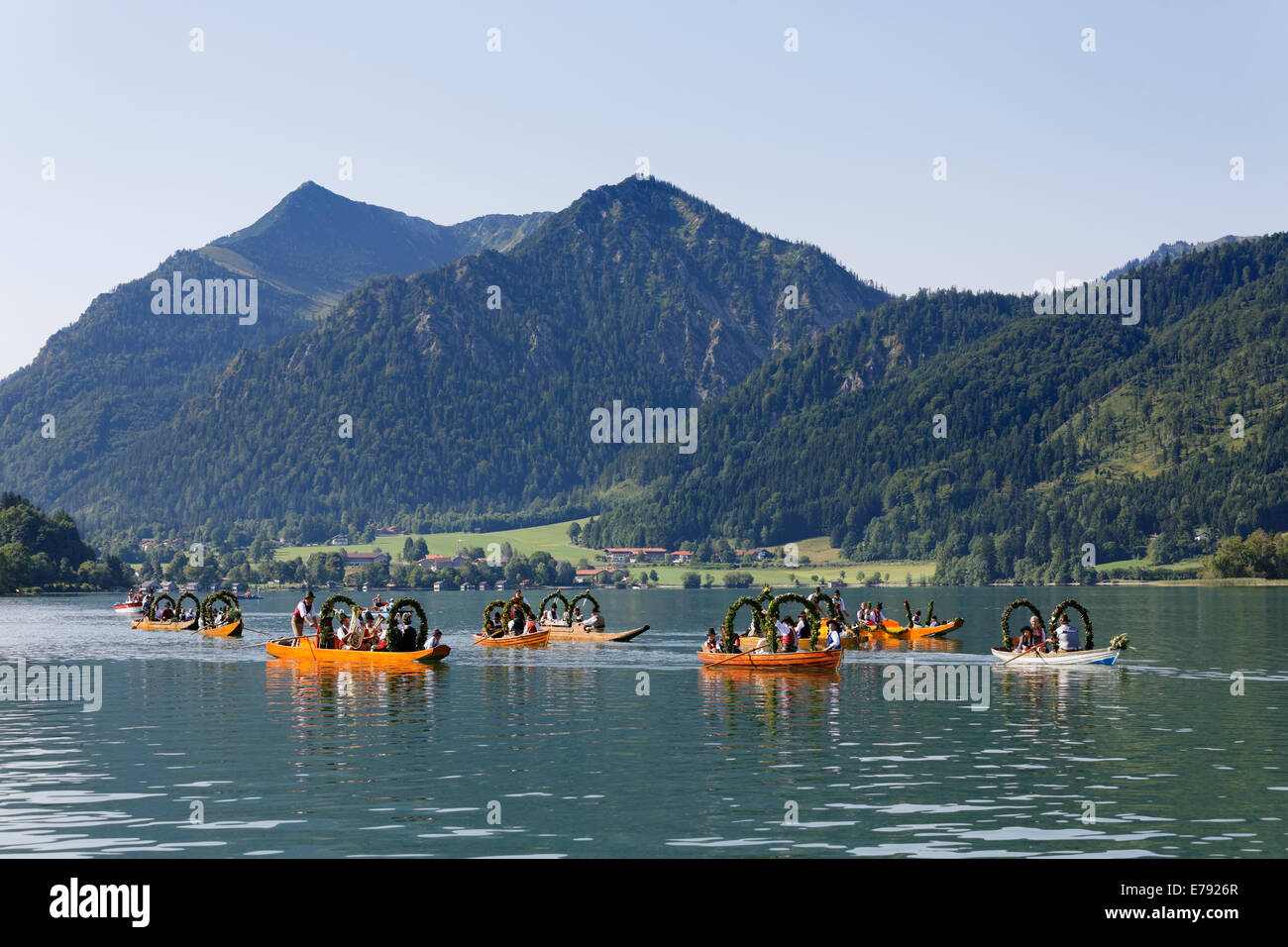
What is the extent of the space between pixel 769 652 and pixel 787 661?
205 cm

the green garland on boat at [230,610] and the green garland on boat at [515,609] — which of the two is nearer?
the green garland on boat at [515,609]

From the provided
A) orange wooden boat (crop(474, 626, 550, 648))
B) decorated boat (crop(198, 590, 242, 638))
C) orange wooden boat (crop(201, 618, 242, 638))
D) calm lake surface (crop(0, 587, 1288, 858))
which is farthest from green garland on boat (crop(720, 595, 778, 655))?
decorated boat (crop(198, 590, 242, 638))

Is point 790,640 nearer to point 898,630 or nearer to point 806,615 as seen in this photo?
point 806,615

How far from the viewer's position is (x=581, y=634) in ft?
435

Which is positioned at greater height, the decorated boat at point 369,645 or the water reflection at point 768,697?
the decorated boat at point 369,645

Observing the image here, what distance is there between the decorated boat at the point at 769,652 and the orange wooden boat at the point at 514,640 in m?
29.6

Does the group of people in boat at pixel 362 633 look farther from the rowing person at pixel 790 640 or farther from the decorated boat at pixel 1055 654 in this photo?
the decorated boat at pixel 1055 654

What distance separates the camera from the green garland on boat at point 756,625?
89519mm

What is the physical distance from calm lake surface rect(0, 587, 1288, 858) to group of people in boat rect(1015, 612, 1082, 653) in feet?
7.30

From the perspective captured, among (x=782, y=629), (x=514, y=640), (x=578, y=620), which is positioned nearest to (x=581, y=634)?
(x=578, y=620)

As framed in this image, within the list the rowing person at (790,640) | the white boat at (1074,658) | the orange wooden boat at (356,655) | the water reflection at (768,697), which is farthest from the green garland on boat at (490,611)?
the white boat at (1074,658)

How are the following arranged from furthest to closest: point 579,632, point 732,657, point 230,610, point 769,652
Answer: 1. point 230,610
2. point 579,632
3. point 732,657
4. point 769,652

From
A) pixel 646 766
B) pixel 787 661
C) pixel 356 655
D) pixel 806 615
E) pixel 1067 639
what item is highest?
pixel 806 615
